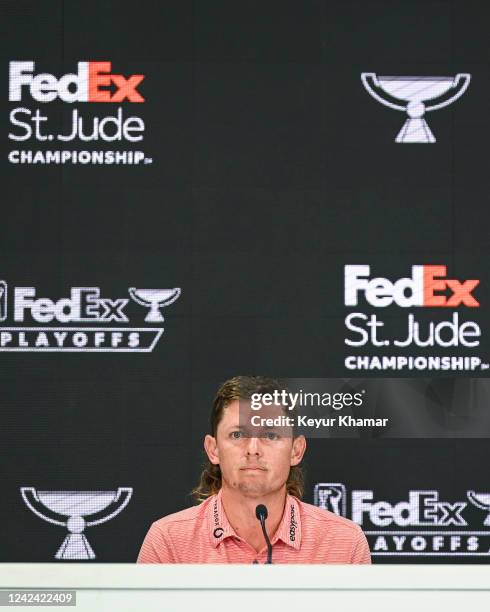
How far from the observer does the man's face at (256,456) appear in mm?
2893

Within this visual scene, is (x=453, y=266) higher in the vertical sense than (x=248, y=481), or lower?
higher

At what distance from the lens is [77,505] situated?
10.2ft

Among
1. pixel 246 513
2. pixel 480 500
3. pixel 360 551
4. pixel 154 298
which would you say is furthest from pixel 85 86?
pixel 480 500

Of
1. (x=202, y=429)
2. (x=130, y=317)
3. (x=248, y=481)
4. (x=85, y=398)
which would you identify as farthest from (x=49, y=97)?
(x=248, y=481)

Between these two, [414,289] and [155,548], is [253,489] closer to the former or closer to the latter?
[155,548]

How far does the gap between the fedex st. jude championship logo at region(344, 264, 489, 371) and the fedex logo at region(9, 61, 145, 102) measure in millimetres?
995

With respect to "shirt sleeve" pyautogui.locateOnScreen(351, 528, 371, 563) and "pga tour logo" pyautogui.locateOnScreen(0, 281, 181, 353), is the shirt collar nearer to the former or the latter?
"shirt sleeve" pyautogui.locateOnScreen(351, 528, 371, 563)

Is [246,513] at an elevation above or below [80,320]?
below

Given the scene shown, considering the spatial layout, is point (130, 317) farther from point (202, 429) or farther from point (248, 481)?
point (248, 481)

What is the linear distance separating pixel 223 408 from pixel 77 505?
600 millimetres

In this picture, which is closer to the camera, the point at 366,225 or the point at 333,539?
the point at 333,539

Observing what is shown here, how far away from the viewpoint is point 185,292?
3133 mm

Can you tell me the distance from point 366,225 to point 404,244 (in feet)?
A: 0.48
